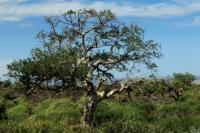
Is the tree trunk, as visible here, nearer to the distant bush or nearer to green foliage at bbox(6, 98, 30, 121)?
green foliage at bbox(6, 98, 30, 121)

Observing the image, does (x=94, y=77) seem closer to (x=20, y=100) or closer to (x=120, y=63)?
(x=120, y=63)

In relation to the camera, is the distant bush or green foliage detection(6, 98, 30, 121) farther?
the distant bush

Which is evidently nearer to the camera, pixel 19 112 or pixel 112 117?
pixel 112 117

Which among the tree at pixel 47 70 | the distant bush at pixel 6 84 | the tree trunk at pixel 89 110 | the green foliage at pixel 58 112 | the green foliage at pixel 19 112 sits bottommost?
the distant bush at pixel 6 84

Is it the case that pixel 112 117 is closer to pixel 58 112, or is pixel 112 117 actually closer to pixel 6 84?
pixel 58 112

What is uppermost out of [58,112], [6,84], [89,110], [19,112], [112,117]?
[89,110]

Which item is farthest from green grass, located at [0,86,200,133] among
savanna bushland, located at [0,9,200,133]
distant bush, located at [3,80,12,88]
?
distant bush, located at [3,80,12,88]

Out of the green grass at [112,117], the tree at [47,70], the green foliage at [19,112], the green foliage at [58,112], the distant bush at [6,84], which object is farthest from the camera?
the distant bush at [6,84]

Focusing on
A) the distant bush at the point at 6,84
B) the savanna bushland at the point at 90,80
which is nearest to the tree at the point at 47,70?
the savanna bushland at the point at 90,80

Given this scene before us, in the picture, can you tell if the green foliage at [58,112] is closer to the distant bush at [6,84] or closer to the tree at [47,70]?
the tree at [47,70]

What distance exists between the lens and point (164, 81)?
3425 centimetres

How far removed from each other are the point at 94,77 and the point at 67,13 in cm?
403

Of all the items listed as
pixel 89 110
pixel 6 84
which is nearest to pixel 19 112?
pixel 89 110

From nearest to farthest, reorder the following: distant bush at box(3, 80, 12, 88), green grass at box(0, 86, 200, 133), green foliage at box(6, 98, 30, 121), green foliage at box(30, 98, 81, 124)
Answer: green grass at box(0, 86, 200, 133) → green foliage at box(30, 98, 81, 124) → green foliage at box(6, 98, 30, 121) → distant bush at box(3, 80, 12, 88)
